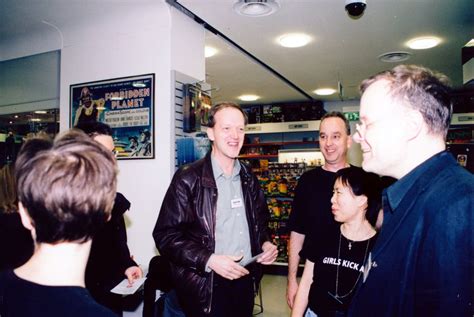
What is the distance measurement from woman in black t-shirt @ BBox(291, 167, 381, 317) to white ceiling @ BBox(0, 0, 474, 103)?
2028 millimetres

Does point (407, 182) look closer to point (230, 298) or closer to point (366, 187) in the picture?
point (366, 187)

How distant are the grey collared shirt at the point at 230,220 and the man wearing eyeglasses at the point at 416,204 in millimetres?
1104

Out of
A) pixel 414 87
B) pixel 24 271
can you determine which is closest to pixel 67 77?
pixel 24 271

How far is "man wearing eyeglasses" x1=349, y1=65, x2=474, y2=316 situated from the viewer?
0.96 m

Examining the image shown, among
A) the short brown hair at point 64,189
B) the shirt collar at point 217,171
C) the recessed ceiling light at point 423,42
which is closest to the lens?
the short brown hair at point 64,189

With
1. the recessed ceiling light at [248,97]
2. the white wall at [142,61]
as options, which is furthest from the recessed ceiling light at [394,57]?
the recessed ceiling light at [248,97]

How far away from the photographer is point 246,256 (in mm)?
2291

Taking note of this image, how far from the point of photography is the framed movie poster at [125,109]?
3246mm

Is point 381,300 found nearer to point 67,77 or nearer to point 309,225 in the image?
point 309,225

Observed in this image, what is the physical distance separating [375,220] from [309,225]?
62 centimetres

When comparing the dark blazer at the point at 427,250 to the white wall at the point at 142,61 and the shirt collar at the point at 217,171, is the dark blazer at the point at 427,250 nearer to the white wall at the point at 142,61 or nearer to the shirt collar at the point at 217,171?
the shirt collar at the point at 217,171

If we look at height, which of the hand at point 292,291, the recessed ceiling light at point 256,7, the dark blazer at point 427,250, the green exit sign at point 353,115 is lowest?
the hand at point 292,291

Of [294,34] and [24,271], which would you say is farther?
[294,34]

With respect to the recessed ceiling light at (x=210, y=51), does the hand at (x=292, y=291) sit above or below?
below
